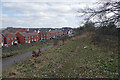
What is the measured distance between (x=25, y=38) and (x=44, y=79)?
3189cm

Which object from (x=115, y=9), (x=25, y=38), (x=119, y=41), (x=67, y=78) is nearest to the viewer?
(x=67, y=78)

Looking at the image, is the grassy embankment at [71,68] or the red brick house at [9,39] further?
the red brick house at [9,39]

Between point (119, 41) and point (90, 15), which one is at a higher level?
point (90, 15)

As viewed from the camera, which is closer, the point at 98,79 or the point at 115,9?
the point at 98,79

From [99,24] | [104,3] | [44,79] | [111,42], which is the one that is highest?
[104,3]

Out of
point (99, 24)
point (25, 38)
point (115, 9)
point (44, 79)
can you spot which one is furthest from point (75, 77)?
point (25, 38)

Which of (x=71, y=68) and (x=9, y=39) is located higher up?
(x=9, y=39)

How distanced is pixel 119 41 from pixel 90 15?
5.60m

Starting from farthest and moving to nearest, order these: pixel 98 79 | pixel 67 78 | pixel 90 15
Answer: pixel 90 15 → pixel 67 78 → pixel 98 79

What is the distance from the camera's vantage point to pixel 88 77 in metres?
4.17

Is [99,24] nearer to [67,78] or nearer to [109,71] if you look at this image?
[109,71]

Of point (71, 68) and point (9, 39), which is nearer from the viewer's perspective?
point (71, 68)

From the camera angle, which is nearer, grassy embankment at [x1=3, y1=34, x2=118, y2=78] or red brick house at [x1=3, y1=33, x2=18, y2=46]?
grassy embankment at [x1=3, y1=34, x2=118, y2=78]

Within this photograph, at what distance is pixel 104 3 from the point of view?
6.49 metres
